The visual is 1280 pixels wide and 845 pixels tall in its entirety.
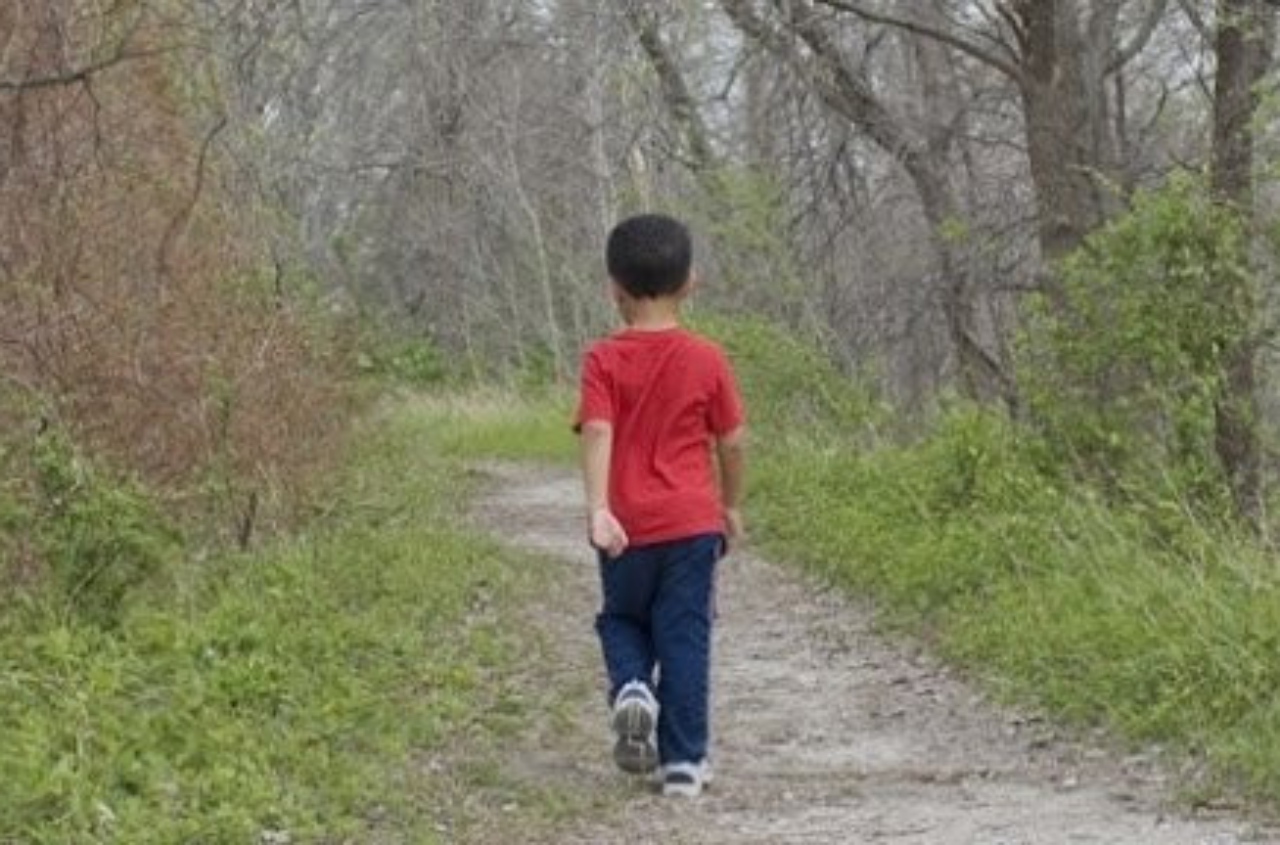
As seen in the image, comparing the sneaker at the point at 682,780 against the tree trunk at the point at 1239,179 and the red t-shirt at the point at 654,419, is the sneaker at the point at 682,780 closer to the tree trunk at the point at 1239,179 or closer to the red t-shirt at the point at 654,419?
the red t-shirt at the point at 654,419

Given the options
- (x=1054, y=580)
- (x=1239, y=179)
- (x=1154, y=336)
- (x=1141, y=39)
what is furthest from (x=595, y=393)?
(x=1141, y=39)

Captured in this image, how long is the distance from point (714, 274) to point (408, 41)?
7.40 meters

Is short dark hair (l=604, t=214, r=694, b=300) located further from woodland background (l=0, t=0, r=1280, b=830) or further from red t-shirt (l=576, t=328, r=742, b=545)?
woodland background (l=0, t=0, r=1280, b=830)

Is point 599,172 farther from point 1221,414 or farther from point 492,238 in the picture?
point 1221,414

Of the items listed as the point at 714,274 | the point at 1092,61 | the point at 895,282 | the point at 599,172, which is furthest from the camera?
the point at 599,172

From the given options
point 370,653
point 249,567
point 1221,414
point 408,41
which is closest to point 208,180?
point 249,567

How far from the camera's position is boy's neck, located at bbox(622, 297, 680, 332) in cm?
673

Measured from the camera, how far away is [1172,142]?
1923 centimetres

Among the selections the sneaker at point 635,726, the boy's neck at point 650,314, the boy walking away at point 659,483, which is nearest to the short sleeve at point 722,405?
the boy walking away at point 659,483

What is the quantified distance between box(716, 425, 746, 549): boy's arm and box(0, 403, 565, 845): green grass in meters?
1.16

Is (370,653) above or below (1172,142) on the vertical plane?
below

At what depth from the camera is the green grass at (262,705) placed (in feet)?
19.9

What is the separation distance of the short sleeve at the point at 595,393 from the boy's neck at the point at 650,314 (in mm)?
163

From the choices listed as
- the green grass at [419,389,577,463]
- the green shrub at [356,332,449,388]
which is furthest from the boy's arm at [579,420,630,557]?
the green shrub at [356,332,449,388]
